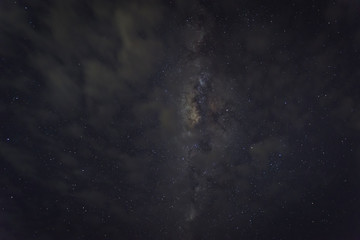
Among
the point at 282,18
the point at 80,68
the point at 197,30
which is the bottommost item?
the point at 282,18

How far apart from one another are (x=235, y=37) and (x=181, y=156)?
5.07 metres

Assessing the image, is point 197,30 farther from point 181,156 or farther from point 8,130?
point 8,130

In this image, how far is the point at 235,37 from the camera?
7.35 m

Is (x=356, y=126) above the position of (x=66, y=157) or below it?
below

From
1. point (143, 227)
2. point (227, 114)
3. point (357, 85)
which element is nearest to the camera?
point (357, 85)

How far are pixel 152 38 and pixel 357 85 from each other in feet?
21.4

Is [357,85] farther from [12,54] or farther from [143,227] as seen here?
[143,227]

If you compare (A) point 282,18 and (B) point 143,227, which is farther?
(B) point 143,227

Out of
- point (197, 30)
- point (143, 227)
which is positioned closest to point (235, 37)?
point (197, 30)

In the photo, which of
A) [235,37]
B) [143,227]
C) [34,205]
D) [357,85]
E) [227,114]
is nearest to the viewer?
[235,37]

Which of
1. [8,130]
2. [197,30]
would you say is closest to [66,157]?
[8,130]

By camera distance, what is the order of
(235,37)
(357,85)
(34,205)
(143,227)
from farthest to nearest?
(143,227)
(34,205)
(357,85)
(235,37)

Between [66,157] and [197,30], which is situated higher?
[66,157]

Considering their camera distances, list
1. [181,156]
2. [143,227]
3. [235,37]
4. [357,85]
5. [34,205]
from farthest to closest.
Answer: [143,227] < [34,205] < [181,156] < [357,85] < [235,37]
